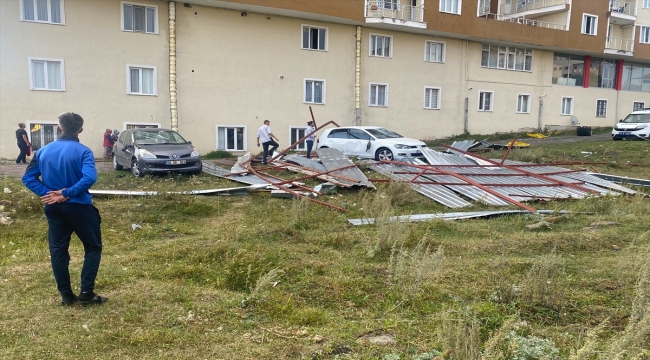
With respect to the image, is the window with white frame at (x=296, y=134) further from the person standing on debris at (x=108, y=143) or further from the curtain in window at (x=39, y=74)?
the curtain in window at (x=39, y=74)

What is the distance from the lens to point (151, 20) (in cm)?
2016

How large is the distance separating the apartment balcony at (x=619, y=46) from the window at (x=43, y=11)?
32.6 m

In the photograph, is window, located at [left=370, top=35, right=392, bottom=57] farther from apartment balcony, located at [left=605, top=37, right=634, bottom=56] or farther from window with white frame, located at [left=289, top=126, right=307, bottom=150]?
apartment balcony, located at [left=605, top=37, right=634, bottom=56]

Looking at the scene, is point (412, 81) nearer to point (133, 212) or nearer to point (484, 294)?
point (133, 212)

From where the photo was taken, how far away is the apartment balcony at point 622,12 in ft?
103

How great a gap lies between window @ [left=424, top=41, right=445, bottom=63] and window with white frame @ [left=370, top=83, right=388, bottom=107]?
3356 millimetres

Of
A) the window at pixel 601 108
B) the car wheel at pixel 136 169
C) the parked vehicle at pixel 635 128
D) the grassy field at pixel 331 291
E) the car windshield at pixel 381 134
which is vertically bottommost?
the grassy field at pixel 331 291

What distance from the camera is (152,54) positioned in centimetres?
2012

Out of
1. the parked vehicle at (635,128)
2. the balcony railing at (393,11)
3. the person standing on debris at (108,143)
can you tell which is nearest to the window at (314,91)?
the balcony railing at (393,11)

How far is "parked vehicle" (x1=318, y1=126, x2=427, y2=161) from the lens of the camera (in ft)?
51.6

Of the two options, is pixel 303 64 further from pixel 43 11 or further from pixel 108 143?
pixel 43 11

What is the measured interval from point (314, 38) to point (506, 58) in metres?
13.3

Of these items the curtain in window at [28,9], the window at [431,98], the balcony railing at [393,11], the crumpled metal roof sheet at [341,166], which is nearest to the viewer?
the crumpled metal roof sheet at [341,166]

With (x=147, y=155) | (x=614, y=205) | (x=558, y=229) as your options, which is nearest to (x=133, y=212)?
(x=147, y=155)
